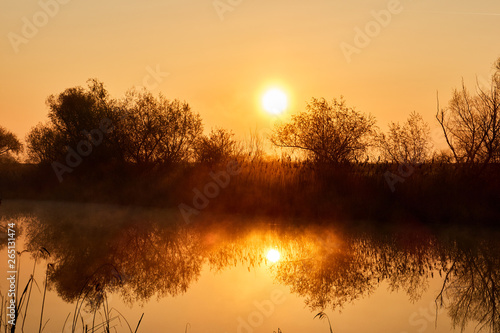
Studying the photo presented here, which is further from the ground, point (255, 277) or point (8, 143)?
point (8, 143)

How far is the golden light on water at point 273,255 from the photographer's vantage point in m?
11.5

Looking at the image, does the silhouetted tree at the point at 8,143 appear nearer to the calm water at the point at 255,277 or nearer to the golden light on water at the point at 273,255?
the calm water at the point at 255,277

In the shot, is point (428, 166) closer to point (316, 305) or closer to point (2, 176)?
point (316, 305)

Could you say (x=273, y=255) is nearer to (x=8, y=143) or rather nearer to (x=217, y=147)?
(x=217, y=147)

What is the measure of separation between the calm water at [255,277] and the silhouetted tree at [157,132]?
1142cm

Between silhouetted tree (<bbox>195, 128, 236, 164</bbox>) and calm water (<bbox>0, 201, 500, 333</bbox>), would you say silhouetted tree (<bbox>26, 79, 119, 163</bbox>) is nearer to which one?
silhouetted tree (<bbox>195, 128, 236, 164</bbox>)

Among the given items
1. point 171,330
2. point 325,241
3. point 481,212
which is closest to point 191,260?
point 325,241

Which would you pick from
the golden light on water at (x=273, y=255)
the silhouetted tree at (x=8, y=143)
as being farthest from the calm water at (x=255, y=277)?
the silhouetted tree at (x=8, y=143)

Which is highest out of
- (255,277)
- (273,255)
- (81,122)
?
(81,122)

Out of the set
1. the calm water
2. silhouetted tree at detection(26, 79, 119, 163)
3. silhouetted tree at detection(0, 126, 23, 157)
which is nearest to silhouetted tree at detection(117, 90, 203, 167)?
silhouetted tree at detection(26, 79, 119, 163)

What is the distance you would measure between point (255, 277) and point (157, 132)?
63.7 feet

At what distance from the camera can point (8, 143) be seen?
5856 cm

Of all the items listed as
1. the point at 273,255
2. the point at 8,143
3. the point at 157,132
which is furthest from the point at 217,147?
the point at 8,143

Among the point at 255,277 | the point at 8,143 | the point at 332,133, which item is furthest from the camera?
the point at 8,143
